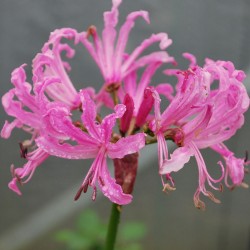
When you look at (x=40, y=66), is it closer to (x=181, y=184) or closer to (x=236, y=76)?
(x=236, y=76)

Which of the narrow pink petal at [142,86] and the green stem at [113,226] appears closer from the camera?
the green stem at [113,226]

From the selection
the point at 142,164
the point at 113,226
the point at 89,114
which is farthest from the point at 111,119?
the point at 142,164

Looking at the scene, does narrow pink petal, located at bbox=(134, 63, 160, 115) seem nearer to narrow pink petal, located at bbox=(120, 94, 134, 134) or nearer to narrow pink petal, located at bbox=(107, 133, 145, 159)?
narrow pink petal, located at bbox=(120, 94, 134, 134)

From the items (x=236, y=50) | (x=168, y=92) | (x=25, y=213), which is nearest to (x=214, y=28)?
(x=236, y=50)

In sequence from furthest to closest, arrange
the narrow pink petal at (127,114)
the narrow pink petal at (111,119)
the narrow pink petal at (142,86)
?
the narrow pink petal at (142,86)
the narrow pink petal at (127,114)
the narrow pink petal at (111,119)

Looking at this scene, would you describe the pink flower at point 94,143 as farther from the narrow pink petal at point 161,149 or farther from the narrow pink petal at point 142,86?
the narrow pink petal at point 142,86

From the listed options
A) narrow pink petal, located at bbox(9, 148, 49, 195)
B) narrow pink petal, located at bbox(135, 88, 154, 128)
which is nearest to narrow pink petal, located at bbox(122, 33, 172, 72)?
narrow pink petal, located at bbox(135, 88, 154, 128)

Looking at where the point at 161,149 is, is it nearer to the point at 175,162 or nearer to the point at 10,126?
the point at 175,162

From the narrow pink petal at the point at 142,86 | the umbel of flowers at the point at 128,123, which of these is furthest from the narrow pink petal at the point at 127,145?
the narrow pink petal at the point at 142,86
